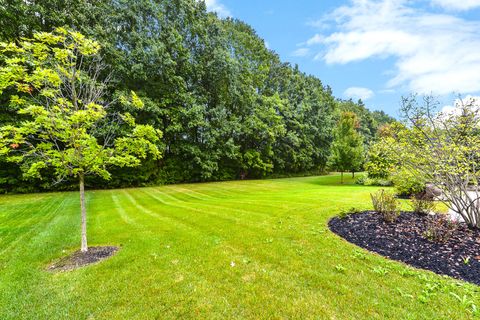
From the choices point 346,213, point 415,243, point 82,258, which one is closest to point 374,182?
point 346,213

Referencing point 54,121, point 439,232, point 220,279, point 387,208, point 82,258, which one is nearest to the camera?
point 220,279

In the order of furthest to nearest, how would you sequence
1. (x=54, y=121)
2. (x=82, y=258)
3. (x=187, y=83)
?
(x=187, y=83) → (x=82, y=258) → (x=54, y=121)

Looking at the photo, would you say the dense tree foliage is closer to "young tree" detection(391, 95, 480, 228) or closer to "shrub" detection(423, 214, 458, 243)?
"young tree" detection(391, 95, 480, 228)

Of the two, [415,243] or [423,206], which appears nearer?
[415,243]

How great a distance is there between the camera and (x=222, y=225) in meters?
6.44

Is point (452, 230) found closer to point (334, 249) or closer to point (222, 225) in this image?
point (334, 249)

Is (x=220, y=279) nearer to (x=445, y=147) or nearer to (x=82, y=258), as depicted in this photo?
(x=82, y=258)

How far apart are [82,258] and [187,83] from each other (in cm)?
1815

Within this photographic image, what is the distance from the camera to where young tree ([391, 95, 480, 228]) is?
5262 mm

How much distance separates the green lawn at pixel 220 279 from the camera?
2779mm

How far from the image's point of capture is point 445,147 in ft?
17.1

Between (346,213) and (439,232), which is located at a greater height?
(439,232)

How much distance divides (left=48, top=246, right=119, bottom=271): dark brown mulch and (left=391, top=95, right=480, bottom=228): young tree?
7528mm

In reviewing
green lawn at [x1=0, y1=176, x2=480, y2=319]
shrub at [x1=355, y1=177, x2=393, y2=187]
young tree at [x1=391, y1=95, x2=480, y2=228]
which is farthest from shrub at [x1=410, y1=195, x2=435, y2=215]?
shrub at [x1=355, y1=177, x2=393, y2=187]
